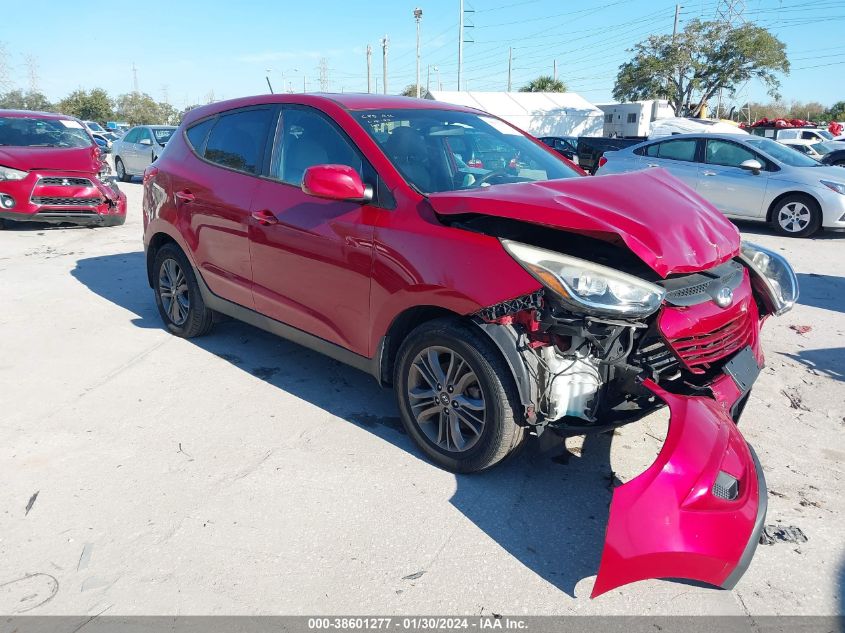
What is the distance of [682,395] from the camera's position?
8.91ft

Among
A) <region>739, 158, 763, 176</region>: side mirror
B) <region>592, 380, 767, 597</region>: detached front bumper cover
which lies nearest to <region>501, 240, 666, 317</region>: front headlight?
<region>592, 380, 767, 597</region>: detached front bumper cover

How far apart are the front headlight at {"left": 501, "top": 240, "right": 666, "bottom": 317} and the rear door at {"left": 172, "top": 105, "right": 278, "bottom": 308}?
2244 mm

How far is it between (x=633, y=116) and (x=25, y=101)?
2301 inches

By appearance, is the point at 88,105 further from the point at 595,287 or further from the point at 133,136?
the point at 595,287

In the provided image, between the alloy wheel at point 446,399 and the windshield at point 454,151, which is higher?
the windshield at point 454,151

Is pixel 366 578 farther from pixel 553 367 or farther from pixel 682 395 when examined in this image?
pixel 682 395

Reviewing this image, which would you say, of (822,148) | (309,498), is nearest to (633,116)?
(822,148)

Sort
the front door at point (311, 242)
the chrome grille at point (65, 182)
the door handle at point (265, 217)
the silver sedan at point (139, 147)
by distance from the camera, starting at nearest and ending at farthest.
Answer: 1. the front door at point (311, 242)
2. the door handle at point (265, 217)
3. the chrome grille at point (65, 182)
4. the silver sedan at point (139, 147)

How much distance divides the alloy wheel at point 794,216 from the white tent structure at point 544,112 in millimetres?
25545

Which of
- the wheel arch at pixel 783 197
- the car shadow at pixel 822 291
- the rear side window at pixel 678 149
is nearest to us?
the car shadow at pixel 822 291

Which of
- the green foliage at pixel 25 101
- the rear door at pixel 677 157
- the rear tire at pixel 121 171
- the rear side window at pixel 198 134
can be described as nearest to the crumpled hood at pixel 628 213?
the rear side window at pixel 198 134

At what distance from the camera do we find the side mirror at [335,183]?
10.7 feet

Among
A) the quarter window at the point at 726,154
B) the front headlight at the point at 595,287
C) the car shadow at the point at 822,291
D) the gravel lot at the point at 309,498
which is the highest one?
the quarter window at the point at 726,154

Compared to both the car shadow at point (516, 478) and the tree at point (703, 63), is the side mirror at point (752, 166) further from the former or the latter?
the tree at point (703, 63)
